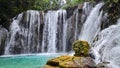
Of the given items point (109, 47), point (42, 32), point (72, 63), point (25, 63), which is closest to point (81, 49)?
point (72, 63)

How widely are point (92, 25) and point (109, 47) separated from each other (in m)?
9.06

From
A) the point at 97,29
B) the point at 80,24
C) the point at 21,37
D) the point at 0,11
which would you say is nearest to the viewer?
the point at 97,29

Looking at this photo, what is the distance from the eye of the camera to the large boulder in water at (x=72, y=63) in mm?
11156

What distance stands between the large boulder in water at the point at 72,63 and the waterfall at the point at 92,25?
34.3 feet

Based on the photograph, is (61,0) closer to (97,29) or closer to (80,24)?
(80,24)

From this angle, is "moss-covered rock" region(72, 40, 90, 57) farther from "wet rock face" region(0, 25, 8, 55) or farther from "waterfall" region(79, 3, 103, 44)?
"wet rock face" region(0, 25, 8, 55)

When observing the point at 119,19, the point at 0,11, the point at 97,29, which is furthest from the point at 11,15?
the point at 119,19

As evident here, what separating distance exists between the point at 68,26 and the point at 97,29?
19.4 feet

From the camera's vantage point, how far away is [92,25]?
2330 cm

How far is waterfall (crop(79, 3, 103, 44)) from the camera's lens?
22.5 metres

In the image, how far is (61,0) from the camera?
57812mm

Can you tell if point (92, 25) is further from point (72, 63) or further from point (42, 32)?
point (72, 63)

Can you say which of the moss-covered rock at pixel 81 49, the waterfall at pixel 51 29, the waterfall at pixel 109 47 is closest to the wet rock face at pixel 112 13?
the waterfall at pixel 109 47

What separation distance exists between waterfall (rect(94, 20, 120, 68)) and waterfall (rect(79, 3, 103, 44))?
19.1ft
